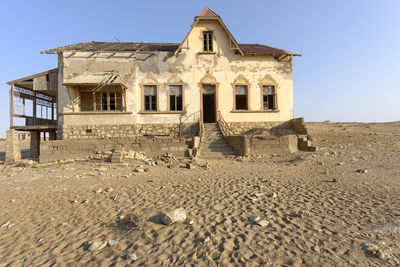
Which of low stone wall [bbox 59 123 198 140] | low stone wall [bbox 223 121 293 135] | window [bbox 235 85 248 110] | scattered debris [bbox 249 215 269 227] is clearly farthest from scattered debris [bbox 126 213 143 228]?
window [bbox 235 85 248 110]

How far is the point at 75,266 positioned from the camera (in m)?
2.70

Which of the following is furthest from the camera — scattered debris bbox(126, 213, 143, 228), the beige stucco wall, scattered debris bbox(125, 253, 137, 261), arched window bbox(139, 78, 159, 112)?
arched window bbox(139, 78, 159, 112)

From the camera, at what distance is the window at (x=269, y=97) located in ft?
47.0

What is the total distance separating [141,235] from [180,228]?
2.30 feet

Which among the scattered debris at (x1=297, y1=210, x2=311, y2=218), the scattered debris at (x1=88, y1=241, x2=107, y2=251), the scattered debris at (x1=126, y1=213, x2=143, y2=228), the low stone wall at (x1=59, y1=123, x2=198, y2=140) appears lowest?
the scattered debris at (x1=88, y1=241, x2=107, y2=251)

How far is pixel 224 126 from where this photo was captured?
13.3 meters

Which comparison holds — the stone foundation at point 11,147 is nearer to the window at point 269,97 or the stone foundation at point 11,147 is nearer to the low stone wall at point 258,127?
the low stone wall at point 258,127

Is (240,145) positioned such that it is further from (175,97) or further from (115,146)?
(115,146)

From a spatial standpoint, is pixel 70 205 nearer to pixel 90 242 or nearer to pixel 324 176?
pixel 90 242

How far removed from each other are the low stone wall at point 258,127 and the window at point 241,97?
1534 mm

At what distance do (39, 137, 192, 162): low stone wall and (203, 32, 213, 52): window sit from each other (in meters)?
7.23

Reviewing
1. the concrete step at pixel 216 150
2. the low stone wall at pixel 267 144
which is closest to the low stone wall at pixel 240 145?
the low stone wall at pixel 267 144

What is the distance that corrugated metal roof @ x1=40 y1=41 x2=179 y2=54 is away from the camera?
12.9 metres

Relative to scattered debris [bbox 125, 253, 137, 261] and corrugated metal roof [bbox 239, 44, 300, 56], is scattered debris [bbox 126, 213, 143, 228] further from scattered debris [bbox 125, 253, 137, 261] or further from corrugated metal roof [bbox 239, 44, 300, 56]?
corrugated metal roof [bbox 239, 44, 300, 56]
